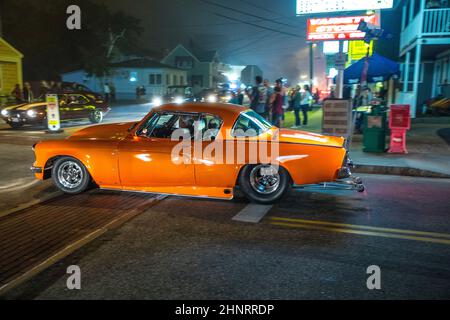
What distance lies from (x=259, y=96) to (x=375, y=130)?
3.33 metres

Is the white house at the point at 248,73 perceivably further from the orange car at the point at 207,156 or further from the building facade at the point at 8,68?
the orange car at the point at 207,156

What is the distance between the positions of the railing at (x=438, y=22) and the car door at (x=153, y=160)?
1440 cm

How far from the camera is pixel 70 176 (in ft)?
23.1

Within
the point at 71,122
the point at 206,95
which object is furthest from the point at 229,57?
the point at 71,122

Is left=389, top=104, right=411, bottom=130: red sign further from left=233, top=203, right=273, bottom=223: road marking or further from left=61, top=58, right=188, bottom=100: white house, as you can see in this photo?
left=61, top=58, right=188, bottom=100: white house

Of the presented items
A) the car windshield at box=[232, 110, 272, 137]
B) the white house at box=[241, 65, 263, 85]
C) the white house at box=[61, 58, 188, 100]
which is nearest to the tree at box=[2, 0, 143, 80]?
the white house at box=[61, 58, 188, 100]

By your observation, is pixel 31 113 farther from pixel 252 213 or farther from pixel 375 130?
pixel 252 213

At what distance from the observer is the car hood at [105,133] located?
682 centimetres

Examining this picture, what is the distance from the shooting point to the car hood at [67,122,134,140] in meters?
6.82

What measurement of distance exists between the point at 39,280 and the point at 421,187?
6604mm

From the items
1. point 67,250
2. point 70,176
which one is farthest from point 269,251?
point 70,176

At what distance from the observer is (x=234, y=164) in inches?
248

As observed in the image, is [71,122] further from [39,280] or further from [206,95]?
Result: [39,280]
